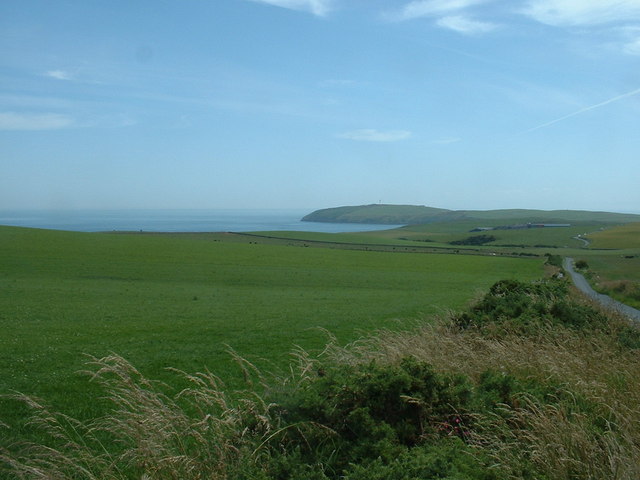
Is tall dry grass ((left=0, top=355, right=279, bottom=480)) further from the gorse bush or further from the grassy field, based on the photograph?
the grassy field

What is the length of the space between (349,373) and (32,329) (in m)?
12.4

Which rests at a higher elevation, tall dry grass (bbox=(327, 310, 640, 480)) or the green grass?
tall dry grass (bbox=(327, 310, 640, 480))

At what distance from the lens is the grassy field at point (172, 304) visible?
38.3 ft

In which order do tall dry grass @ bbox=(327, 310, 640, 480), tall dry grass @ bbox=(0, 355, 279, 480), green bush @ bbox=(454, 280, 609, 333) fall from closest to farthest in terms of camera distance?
tall dry grass @ bbox=(327, 310, 640, 480) < tall dry grass @ bbox=(0, 355, 279, 480) < green bush @ bbox=(454, 280, 609, 333)

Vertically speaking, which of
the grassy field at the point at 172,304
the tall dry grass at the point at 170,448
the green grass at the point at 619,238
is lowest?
the green grass at the point at 619,238

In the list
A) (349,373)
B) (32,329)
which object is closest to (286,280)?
(32,329)

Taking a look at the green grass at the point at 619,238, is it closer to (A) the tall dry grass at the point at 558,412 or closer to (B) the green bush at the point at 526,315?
(B) the green bush at the point at 526,315

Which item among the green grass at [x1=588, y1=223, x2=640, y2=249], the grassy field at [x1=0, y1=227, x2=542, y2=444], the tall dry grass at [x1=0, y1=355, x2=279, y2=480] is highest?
the tall dry grass at [x1=0, y1=355, x2=279, y2=480]

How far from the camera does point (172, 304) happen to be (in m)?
24.1

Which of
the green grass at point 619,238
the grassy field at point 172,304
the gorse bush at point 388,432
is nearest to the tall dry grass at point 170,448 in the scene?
the gorse bush at point 388,432

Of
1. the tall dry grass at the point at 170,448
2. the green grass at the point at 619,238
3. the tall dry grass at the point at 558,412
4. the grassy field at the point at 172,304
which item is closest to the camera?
the tall dry grass at the point at 558,412

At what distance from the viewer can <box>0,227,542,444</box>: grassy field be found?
460 inches

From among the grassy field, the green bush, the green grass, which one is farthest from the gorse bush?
the green grass

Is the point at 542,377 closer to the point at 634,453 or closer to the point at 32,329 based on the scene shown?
the point at 634,453
